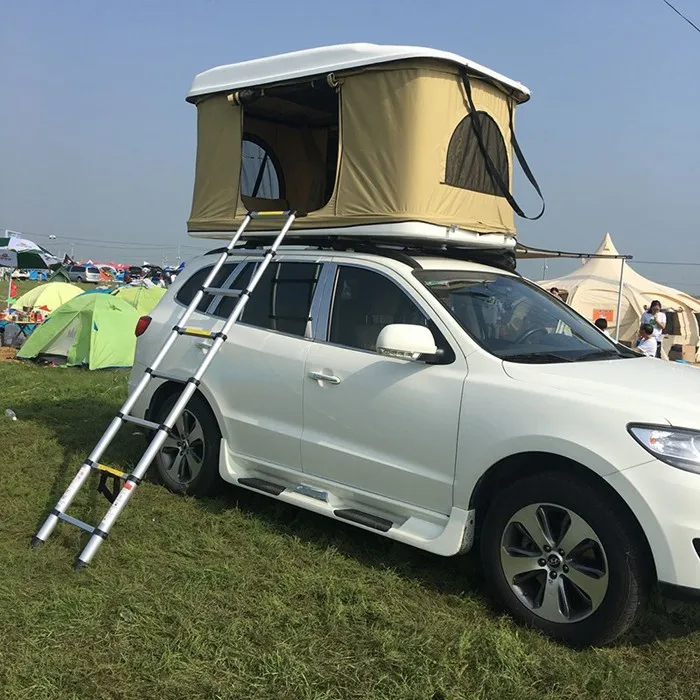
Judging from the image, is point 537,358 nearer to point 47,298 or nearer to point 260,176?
point 260,176

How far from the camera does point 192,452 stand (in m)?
5.38

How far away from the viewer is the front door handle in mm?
4375

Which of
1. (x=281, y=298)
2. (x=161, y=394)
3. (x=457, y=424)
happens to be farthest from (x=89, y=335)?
(x=457, y=424)

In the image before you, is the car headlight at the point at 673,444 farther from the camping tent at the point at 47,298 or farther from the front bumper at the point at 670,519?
the camping tent at the point at 47,298

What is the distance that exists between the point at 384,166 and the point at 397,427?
1765mm

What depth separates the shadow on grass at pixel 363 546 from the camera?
3756mm

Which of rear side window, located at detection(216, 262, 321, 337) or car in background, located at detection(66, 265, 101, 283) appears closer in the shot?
rear side window, located at detection(216, 262, 321, 337)

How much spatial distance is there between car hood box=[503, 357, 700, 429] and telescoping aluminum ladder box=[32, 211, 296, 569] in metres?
1.92

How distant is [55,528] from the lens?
467 cm

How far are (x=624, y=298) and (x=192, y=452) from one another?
63.9 feet

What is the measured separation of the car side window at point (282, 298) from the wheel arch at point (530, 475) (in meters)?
1.61

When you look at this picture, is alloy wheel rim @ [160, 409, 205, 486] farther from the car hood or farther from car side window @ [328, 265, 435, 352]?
the car hood

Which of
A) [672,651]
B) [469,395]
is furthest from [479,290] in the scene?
[672,651]

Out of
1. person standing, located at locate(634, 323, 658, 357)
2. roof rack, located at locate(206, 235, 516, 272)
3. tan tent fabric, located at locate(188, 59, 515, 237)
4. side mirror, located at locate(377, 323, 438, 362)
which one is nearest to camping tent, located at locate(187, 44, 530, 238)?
tan tent fabric, located at locate(188, 59, 515, 237)
